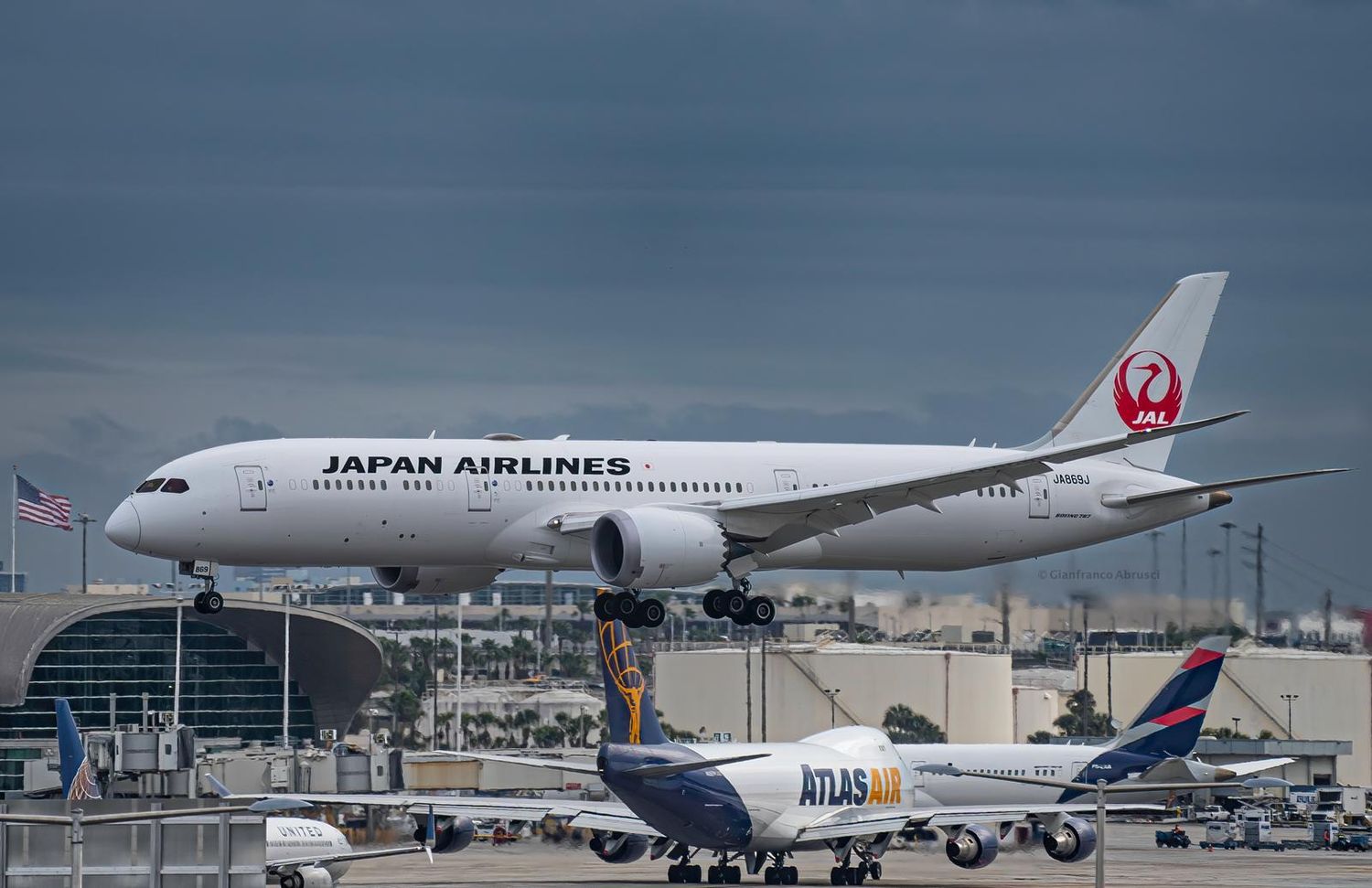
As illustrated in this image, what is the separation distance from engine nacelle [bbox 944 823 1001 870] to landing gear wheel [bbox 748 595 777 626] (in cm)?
1084

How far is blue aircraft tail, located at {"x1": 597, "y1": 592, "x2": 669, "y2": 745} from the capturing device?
69000 millimetres

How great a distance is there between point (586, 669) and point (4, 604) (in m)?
77.4

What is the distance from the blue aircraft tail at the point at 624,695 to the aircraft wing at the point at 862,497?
9756 millimetres

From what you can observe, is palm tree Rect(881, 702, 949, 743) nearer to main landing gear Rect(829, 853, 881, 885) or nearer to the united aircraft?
the united aircraft

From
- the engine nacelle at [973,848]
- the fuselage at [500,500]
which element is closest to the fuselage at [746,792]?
the engine nacelle at [973,848]

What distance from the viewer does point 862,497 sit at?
5900 cm

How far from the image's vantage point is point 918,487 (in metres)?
58.8

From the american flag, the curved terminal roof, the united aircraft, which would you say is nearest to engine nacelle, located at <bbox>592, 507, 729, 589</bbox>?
the united aircraft

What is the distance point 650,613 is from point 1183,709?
29296mm

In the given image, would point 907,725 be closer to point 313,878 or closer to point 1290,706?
point 1290,706

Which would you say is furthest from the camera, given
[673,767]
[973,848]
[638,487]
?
[973,848]

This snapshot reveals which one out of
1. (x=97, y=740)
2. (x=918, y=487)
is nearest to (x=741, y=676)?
(x=97, y=740)

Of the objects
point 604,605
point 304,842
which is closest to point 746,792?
point 604,605

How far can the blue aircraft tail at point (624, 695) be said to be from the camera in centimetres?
6900
